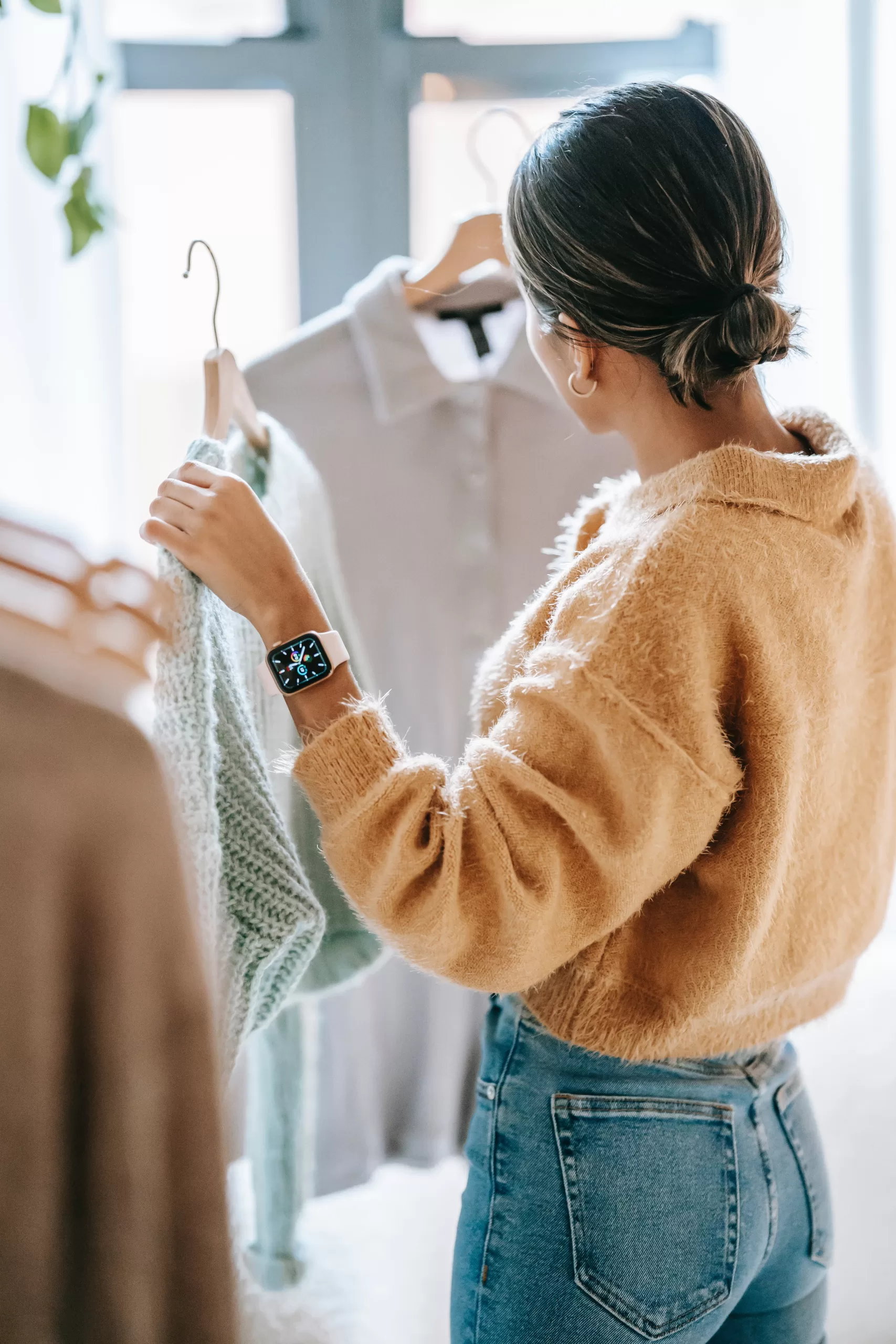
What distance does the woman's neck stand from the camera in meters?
0.68

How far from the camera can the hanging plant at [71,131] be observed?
0.97 metres

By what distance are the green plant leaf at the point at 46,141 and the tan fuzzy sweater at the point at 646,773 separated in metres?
0.66

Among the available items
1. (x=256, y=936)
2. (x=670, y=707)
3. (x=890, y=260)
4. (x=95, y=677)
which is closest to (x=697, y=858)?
(x=670, y=707)

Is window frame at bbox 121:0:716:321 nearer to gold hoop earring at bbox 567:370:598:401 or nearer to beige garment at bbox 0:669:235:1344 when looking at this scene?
gold hoop earring at bbox 567:370:598:401

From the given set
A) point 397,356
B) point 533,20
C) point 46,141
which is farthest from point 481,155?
point 46,141

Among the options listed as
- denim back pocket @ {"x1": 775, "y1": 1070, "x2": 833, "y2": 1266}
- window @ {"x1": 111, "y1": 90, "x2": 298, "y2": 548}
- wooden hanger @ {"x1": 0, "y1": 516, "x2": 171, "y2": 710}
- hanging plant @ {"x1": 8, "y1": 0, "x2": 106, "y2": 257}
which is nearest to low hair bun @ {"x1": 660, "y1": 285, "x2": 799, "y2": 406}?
wooden hanger @ {"x1": 0, "y1": 516, "x2": 171, "y2": 710}

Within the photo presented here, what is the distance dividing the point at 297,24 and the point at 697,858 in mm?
1172

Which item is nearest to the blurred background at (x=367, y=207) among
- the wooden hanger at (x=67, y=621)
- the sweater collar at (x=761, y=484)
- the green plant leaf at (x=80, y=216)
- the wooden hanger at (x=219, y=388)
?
the green plant leaf at (x=80, y=216)

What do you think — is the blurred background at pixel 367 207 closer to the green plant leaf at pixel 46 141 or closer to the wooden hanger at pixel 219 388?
the green plant leaf at pixel 46 141

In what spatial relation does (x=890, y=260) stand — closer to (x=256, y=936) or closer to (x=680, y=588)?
(x=680, y=588)

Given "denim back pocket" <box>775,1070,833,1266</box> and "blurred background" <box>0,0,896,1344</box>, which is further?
"blurred background" <box>0,0,896,1344</box>

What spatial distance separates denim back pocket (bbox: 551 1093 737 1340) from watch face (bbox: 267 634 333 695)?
0.33 metres

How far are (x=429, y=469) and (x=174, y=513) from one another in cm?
52

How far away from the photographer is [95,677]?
1.20 feet
